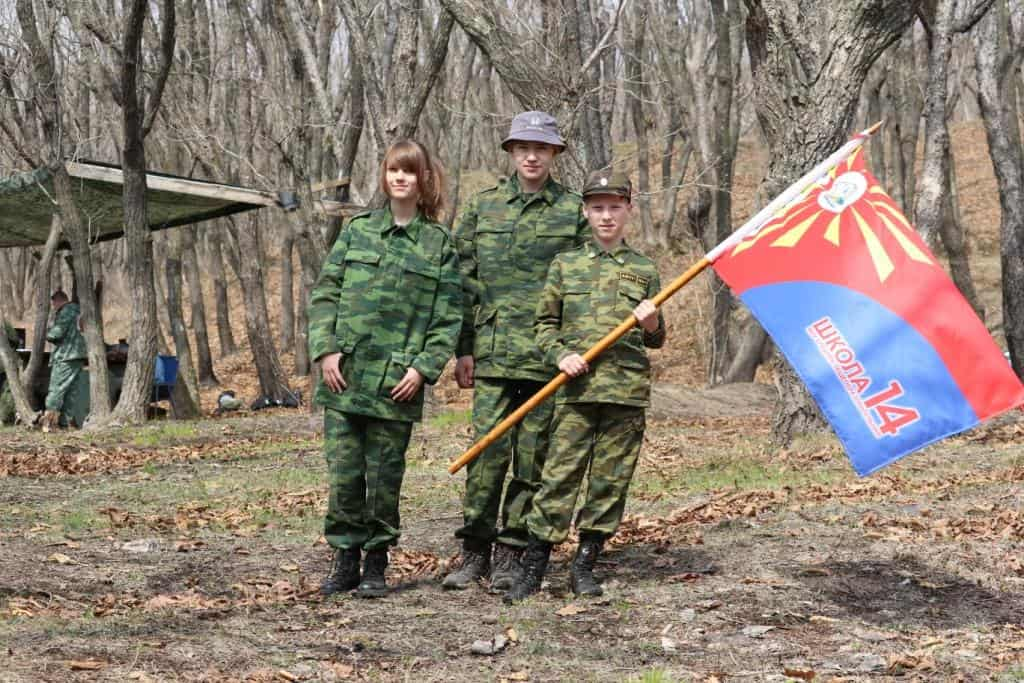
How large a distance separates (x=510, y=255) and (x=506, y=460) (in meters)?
0.93

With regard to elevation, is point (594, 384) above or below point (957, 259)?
below

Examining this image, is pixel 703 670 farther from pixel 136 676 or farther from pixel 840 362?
pixel 136 676

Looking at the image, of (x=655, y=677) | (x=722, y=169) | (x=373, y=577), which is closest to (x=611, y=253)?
(x=373, y=577)

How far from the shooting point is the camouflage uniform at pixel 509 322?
595cm

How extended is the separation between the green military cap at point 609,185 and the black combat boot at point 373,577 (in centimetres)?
185

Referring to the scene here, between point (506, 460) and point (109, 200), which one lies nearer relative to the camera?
point (506, 460)

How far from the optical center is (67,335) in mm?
17016

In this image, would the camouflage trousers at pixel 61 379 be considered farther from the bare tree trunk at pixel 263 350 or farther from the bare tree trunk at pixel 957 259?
the bare tree trunk at pixel 957 259

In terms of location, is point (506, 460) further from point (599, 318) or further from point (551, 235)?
point (551, 235)

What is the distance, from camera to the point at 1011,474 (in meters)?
9.38

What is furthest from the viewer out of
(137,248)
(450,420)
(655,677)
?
(137,248)

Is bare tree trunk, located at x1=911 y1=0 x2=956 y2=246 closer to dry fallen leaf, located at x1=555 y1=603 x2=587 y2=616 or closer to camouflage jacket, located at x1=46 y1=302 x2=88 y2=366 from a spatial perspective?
dry fallen leaf, located at x1=555 y1=603 x2=587 y2=616

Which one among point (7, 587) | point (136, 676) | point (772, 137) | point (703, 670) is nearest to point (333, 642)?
point (136, 676)

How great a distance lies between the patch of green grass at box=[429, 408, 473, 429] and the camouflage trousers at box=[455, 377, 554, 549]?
8604 mm
